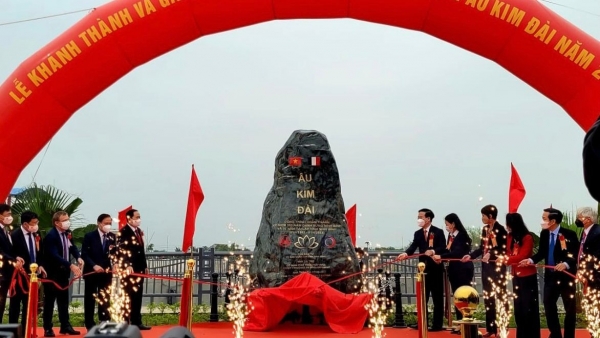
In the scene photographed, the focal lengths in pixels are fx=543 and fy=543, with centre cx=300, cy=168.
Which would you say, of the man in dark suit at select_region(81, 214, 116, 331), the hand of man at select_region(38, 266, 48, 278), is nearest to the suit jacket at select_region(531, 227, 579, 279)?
the man in dark suit at select_region(81, 214, 116, 331)

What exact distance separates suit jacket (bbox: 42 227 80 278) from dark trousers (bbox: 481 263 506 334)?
4.85m

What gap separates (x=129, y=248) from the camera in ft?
22.4

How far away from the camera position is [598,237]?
17.2ft

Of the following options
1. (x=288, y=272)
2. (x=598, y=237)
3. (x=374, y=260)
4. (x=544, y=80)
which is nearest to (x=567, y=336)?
(x=598, y=237)

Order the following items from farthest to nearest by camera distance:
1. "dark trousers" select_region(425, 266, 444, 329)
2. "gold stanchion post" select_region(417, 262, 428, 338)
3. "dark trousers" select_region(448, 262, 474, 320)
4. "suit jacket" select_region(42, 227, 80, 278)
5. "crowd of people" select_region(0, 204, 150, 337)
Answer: "dark trousers" select_region(425, 266, 444, 329)
"dark trousers" select_region(448, 262, 474, 320)
"suit jacket" select_region(42, 227, 80, 278)
"crowd of people" select_region(0, 204, 150, 337)
"gold stanchion post" select_region(417, 262, 428, 338)

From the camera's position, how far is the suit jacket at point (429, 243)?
6.95 meters

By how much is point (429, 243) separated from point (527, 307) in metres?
1.64

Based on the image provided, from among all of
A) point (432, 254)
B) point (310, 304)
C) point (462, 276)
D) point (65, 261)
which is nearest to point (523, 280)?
point (462, 276)

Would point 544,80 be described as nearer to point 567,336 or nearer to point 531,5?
point 531,5

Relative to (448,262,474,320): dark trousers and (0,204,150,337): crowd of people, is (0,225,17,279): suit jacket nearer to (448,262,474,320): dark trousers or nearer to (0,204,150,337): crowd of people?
(0,204,150,337): crowd of people

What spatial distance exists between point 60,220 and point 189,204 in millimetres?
1876

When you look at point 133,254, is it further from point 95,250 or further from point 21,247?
point 21,247

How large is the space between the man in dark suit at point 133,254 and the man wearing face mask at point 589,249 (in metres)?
5.04

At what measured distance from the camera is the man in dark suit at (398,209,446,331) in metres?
6.88
